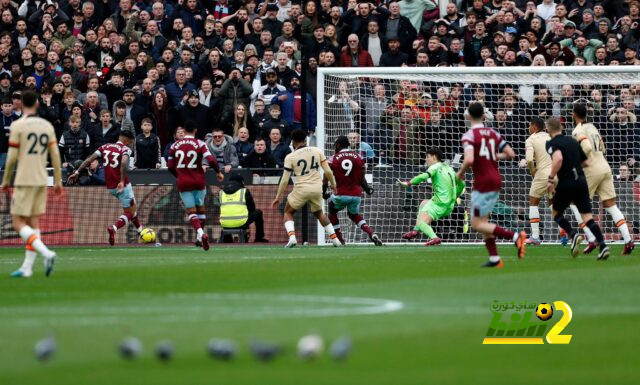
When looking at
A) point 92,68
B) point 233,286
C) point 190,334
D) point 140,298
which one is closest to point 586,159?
point 233,286

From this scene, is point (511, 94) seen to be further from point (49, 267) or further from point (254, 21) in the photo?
point (49, 267)

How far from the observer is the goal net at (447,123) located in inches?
1083

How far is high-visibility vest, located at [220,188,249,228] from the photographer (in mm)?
27250

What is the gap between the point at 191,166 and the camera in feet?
79.0

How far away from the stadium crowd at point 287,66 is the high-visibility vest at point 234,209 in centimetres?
104

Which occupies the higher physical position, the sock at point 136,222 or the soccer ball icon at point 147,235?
the sock at point 136,222

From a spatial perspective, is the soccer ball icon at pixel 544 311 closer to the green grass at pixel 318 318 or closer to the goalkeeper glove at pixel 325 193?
the green grass at pixel 318 318

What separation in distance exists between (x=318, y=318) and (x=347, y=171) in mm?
14363

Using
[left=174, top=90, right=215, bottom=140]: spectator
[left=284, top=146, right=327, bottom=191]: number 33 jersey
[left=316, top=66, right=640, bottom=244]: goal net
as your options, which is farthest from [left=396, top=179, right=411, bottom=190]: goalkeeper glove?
[left=174, top=90, right=215, bottom=140]: spectator

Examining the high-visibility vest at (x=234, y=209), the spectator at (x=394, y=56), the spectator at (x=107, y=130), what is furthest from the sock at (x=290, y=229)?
the spectator at (x=394, y=56)

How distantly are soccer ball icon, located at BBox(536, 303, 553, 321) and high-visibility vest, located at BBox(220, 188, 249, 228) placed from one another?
15.5m

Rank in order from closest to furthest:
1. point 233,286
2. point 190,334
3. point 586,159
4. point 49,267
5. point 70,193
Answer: point 190,334 < point 233,286 < point 49,267 < point 586,159 < point 70,193

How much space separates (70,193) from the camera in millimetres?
28328

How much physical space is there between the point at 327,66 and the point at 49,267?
1381 centimetres
